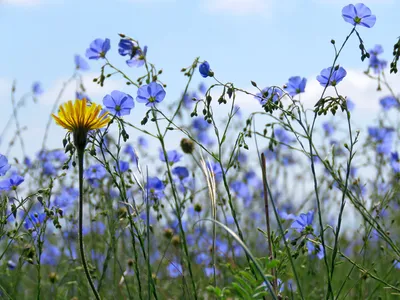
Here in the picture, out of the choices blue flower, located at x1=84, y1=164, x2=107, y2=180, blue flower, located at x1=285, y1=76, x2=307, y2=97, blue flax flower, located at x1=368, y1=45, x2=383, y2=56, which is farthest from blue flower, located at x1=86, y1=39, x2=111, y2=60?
blue flax flower, located at x1=368, y1=45, x2=383, y2=56

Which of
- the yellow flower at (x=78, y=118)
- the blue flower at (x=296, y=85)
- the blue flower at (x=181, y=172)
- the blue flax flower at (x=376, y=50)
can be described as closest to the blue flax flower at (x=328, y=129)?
the blue flax flower at (x=376, y=50)

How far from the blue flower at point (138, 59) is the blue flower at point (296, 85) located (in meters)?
0.61

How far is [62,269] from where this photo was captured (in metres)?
5.78

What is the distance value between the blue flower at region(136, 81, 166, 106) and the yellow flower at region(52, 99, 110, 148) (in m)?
0.62

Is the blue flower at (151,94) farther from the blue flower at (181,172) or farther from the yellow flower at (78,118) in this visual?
the blue flower at (181,172)

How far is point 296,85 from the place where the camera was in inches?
113

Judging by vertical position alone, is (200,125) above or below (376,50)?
above

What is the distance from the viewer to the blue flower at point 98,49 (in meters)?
2.84

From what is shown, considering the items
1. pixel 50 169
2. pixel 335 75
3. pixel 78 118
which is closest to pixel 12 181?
pixel 78 118

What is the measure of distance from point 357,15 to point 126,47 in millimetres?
874

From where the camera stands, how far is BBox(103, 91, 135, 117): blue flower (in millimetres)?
2600

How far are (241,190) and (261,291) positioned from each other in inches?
146

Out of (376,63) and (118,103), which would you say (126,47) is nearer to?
(118,103)

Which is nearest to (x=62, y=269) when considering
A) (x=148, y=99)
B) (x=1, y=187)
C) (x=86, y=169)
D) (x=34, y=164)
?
(x=34, y=164)
